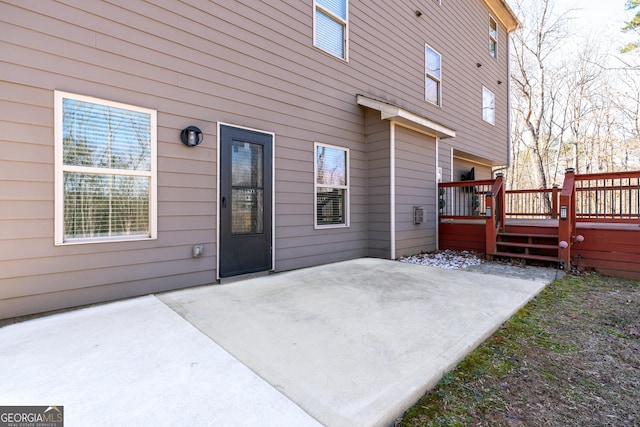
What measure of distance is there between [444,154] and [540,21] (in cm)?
1205

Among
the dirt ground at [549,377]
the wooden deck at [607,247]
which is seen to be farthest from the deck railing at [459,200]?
the dirt ground at [549,377]

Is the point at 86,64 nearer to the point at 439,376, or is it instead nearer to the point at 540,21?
the point at 439,376

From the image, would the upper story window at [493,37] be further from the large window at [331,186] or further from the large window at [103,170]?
the large window at [103,170]

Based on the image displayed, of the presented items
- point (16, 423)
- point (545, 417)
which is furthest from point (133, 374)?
point (545, 417)

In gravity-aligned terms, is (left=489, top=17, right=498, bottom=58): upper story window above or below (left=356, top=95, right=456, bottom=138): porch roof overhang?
above

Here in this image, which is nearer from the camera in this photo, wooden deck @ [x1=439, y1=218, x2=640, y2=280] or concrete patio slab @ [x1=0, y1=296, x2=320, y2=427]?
concrete patio slab @ [x1=0, y1=296, x2=320, y2=427]

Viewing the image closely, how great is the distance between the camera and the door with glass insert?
3.74 meters

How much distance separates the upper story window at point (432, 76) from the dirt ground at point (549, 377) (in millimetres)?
5536

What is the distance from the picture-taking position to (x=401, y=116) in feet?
16.5

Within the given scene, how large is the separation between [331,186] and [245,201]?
1.66 m

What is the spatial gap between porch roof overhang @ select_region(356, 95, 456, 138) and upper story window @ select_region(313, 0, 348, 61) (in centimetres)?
85

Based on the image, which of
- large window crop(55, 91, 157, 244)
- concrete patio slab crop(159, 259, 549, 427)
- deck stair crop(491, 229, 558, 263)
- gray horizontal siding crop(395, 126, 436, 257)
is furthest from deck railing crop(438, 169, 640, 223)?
large window crop(55, 91, 157, 244)

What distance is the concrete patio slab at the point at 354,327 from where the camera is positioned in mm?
1595

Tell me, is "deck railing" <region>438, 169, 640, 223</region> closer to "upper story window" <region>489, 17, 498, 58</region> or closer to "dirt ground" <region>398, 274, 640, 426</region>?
"dirt ground" <region>398, 274, 640, 426</region>
